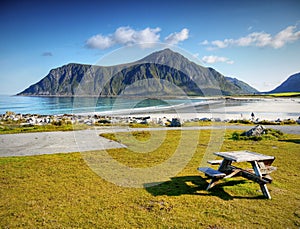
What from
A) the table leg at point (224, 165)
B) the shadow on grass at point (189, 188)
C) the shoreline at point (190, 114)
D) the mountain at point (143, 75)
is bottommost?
the shadow on grass at point (189, 188)

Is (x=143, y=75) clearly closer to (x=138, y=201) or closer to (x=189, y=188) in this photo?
(x=189, y=188)

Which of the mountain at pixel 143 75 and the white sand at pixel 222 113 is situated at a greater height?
the mountain at pixel 143 75

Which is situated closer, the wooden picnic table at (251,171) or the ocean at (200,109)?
the wooden picnic table at (251,171)

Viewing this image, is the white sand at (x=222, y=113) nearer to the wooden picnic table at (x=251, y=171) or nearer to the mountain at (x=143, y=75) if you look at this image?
the mountain at (x=143, y=75)

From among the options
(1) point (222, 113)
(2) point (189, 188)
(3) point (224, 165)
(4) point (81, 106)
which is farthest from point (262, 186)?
(4) point (81, 106)

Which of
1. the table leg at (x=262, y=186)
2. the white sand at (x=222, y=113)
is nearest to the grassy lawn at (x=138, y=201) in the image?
the table leg at (x=262, y=186)

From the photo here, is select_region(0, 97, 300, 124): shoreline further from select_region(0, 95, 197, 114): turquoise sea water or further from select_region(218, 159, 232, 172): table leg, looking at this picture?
select_region(218, 159, 232, 172): table leg

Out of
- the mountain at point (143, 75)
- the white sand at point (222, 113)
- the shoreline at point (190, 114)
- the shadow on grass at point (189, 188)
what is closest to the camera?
the shadow on grass at point (189, 188)

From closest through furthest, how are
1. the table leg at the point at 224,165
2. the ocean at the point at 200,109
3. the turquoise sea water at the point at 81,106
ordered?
1. the table leg at the point at 224,165
2. the ocean at the point at 200,109
3. the turquoise sea water at the point at 81,106

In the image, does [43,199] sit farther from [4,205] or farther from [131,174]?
[131,174]
